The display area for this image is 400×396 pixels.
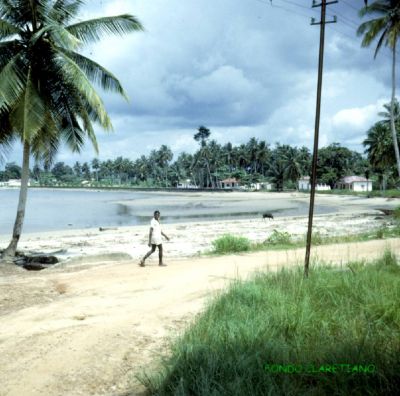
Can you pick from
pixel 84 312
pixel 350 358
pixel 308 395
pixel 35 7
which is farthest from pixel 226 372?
pixel 35 7

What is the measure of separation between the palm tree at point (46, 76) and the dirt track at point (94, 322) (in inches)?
183

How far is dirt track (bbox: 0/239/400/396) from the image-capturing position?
14.9 ft

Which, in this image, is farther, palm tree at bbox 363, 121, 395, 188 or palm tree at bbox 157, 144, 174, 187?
palm tree at bbox 157, 144, 174, 187

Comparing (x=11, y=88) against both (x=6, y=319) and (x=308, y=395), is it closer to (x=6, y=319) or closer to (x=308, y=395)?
(x=6, y=319)

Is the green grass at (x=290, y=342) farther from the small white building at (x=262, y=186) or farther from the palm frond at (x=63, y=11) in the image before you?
the small white building at (x=262, y=186)

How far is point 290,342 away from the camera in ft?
15.4

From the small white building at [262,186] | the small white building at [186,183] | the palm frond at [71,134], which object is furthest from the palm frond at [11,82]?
the small white building at [186,183]

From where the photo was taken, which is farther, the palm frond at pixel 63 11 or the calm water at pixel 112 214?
the calm water at pixel 112 214

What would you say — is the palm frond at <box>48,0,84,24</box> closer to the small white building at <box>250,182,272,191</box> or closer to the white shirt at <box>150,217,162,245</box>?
the white shirt at <box>150,217,162,245</box>

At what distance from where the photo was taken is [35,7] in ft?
41.9

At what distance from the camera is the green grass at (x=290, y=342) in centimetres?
370

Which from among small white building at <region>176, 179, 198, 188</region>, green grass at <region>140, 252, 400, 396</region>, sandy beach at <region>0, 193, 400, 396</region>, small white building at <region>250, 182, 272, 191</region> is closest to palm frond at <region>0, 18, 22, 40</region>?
sandy beach at <region>0, 193, 400, 396</region>

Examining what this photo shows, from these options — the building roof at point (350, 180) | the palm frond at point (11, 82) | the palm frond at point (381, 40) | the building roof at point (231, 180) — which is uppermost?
the palm frond at point (381, 40)

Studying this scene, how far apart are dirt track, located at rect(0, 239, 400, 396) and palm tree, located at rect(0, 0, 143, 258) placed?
15.2 feet
